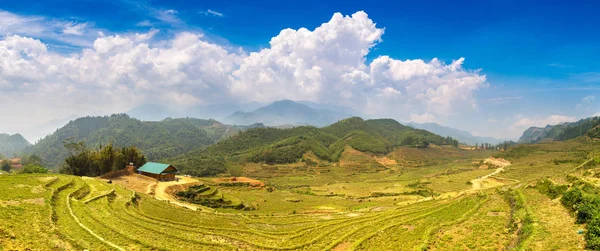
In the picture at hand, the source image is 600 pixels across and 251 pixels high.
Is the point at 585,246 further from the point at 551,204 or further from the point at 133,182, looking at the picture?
the point at 133,182

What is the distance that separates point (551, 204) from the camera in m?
25.8

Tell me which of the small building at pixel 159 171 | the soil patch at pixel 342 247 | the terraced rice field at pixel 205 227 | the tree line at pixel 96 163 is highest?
the tree line at pixel 96 163

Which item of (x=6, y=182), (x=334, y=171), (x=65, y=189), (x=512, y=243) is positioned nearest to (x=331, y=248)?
(x=512, y=243)

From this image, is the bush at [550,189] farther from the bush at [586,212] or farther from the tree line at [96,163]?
the tree line at [96,163]

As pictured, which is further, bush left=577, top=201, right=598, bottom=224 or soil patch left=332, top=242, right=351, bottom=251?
soil patch left=332, top=242, right=351, bottom=251

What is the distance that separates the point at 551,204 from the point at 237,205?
1575 inches

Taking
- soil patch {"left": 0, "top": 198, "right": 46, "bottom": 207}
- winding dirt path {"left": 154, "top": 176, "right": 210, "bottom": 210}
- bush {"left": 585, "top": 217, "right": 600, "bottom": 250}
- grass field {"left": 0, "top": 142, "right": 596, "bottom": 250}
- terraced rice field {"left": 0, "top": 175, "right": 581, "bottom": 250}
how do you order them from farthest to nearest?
winding dirt path {"left": 154, "top": 176, "right": 210, "bottom": 210} → soil patch {"left": 0, "top": 198, "right": 46, "bottom": 207} → terraced rice field {"left": 0, "top": 175, "right": 581, "bottom": 250} → grass field {"left": 0, "top": 142, "right": 596, "bottom": 250} → bush {"left": 585, "top": 217, "right": 600, "bottom": 250}

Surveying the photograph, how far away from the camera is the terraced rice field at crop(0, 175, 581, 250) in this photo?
19.7 m

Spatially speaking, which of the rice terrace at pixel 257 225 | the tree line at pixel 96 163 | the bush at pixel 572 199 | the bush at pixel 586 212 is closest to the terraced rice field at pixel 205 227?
the rice terrace at pixel 257 225

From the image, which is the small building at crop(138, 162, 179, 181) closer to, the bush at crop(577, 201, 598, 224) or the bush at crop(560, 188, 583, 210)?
the bush at crop(560, 188, 583, 210)

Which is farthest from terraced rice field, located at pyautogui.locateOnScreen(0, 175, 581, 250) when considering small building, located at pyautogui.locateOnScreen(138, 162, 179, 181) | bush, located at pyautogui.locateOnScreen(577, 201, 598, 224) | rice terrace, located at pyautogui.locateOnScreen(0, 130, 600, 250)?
small building, located at pyautogui.locateOnScreen(138, 162, 179, 181)

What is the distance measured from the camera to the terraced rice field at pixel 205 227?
19656mm

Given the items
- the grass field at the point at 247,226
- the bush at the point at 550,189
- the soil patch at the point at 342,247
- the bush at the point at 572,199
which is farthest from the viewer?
the bush at the point at 550,189

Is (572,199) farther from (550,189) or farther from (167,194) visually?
(167,194)
